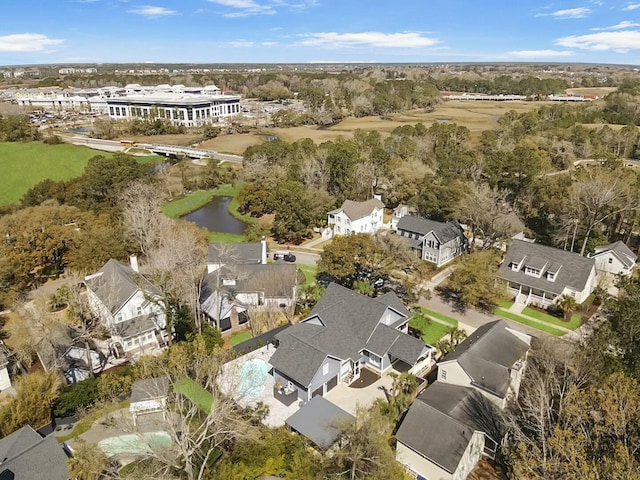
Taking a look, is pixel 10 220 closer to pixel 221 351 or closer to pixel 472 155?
pixel 221 351

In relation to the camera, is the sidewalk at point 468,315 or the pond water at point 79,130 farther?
the pond water at point 79,130

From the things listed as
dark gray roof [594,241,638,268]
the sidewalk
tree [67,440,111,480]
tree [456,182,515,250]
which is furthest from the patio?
dark gray roof [594,241,638,268]

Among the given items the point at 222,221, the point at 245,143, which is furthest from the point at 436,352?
the point at 245,143

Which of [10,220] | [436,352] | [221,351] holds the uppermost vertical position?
[10,220]

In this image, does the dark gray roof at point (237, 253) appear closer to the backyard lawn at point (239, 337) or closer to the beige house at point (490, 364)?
the backyard lawn at point (239, 337)

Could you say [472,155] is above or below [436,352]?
above

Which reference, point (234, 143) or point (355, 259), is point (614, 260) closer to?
point (355, 259)

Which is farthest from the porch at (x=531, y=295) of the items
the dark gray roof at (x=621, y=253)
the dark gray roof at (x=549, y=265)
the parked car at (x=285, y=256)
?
the parked car at (x=285, y=256)
